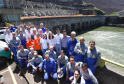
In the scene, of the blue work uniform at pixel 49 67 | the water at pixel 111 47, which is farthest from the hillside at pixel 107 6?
the blue work uniform at pixel 49 67

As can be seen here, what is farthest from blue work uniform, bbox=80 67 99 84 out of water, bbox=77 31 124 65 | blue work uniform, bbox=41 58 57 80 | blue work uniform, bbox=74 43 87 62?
water, bbox=77 31 124 65

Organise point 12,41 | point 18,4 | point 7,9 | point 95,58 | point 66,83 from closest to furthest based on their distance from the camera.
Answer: point 95,58 → point 66,83 → point 12,41 → point 7,9 → point 18,4

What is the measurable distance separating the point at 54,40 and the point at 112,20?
44.3 m

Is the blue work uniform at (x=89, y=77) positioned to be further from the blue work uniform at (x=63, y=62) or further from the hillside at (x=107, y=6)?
the hillside at (x=107, y=6)

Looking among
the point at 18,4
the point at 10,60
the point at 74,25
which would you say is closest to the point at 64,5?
the point at 74,25

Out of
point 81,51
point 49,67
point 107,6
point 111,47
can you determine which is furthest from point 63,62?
point 107,6

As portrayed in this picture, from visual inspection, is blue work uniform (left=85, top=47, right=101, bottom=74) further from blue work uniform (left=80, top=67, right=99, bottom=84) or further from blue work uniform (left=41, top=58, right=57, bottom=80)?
blue work uniform (left=41, top=58, right=57, bottom=80)

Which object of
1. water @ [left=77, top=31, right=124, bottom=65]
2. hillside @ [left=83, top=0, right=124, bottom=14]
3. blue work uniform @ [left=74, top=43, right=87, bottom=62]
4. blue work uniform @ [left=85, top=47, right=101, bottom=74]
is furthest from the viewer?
hillside @ [left=83, top=0, right=124, bottom=14]

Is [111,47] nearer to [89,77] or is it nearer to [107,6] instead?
[89,77]

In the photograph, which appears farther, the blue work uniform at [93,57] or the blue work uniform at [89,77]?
the blue work uniform at [93,57]

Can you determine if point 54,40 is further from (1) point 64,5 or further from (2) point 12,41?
(1) point 64,5

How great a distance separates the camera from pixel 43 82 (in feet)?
13.5

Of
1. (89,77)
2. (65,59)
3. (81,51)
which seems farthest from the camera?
(65,59)

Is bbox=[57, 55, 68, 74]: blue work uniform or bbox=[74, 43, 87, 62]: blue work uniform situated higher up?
bbox=[74, 43, 87, 62]: blue work uniform
